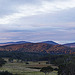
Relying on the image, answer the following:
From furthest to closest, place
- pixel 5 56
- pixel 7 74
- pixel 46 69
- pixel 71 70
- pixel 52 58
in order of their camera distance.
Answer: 1. pixel 5 56
2. pixel 52 58
3. pixel 46 69
4. pixel 7 74
5. pixel 71 70

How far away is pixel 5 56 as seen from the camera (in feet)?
417

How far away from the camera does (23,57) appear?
4646 inches

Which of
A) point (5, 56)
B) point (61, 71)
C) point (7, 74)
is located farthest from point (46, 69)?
point (5, 56)

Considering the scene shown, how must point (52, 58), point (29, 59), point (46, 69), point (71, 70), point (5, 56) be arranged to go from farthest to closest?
point (5, 56) → point (29, 59) → point (52, 58) → point (46, 69) → point (71, 70)

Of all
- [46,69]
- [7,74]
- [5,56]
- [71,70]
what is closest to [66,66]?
[71,70]

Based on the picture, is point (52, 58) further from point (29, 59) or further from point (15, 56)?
point (15, 56)

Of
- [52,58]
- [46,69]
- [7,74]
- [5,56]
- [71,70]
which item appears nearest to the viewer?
[71,70]

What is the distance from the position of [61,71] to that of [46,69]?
8362mm

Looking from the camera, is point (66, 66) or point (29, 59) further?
point (29, 59)

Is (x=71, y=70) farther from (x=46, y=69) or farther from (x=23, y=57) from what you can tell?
(x=23, y=57)

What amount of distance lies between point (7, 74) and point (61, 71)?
12.6 m

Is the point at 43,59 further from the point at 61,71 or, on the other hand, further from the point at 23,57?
the point at 61,71

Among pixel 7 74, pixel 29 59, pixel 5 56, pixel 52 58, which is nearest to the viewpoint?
pixel 7 74

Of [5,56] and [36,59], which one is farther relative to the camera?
[5,56]
